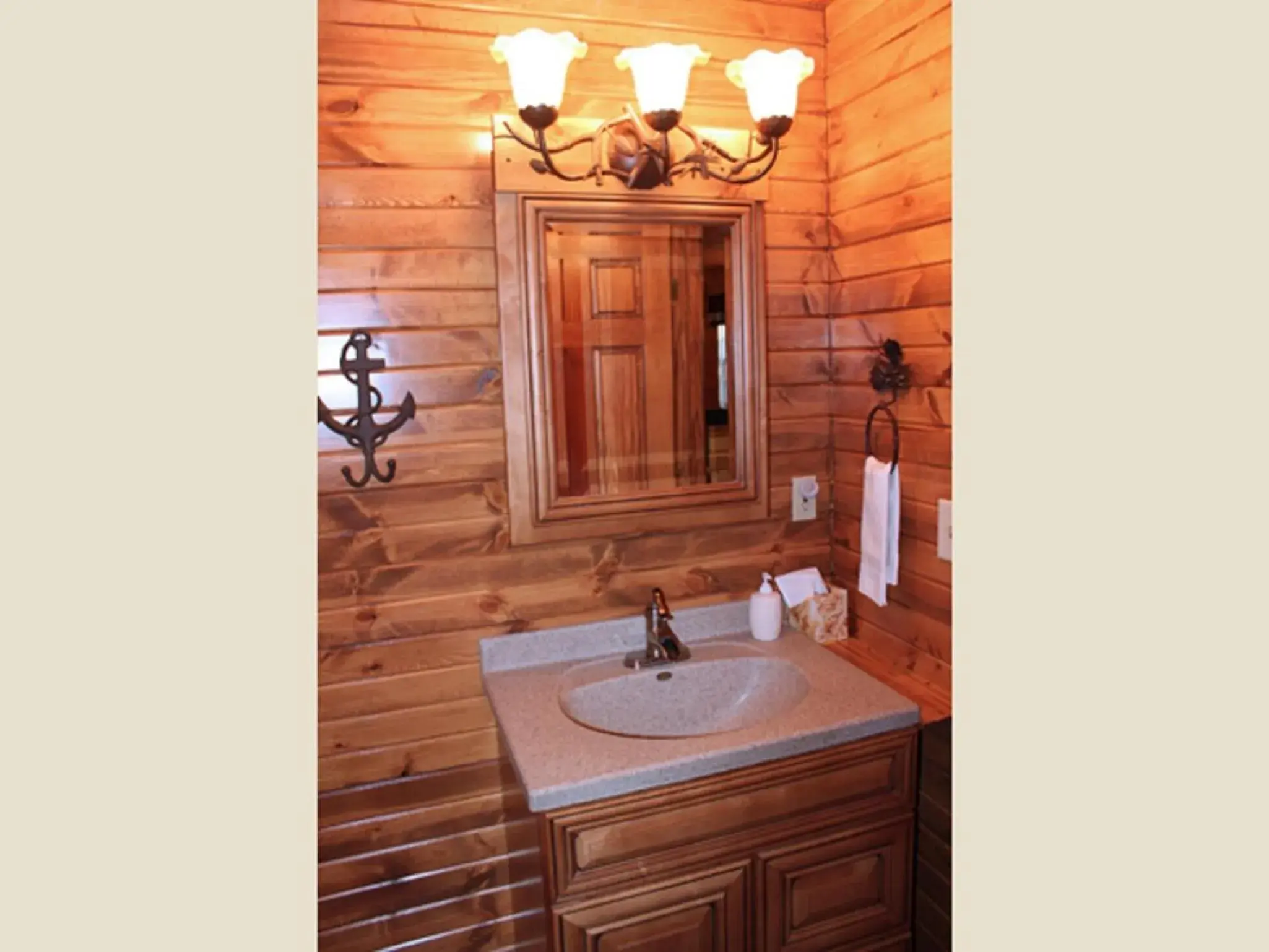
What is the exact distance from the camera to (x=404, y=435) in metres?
1.61

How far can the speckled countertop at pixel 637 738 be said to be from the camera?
4.33ft

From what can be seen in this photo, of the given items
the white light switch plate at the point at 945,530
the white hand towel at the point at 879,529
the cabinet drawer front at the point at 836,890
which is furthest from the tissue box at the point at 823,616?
the cabinet drawer front at the point at 836,890

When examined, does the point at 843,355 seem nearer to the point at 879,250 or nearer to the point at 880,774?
the point at 879,250

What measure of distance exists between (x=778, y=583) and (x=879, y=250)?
2.54ft

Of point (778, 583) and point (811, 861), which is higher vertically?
point (778, 583)

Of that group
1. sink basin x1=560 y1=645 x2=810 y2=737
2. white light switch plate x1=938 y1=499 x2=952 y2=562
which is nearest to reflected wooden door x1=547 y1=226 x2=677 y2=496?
sink basin x1=560 y1=645 x2=810 y2=737

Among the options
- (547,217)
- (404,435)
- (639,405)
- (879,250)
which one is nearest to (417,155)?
(547,217)

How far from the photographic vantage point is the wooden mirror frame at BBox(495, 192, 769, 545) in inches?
63.8

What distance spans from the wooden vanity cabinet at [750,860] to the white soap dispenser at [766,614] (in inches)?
15.6

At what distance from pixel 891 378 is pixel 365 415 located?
106 cm

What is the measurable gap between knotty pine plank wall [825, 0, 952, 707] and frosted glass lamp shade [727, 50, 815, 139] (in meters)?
0.21

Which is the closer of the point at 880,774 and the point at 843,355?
the point at 880,774

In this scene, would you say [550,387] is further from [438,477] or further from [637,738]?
[637,738]

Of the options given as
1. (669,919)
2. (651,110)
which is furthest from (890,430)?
(669,919)
